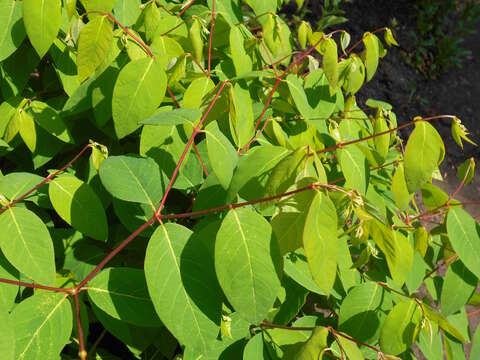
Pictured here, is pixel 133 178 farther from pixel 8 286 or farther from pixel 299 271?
pixel 299 271

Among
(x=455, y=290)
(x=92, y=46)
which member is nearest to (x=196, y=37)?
(x=92, y=46)

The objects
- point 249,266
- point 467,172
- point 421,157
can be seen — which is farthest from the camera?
point 467,172

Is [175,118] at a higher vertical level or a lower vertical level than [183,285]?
higher

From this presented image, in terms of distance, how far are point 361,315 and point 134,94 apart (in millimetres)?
889

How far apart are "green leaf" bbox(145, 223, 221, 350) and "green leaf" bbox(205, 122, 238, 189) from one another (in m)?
0.14

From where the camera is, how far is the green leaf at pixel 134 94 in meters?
1.13

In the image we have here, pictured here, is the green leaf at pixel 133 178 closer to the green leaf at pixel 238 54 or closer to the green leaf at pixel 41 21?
the green leaf at pixel 41 21

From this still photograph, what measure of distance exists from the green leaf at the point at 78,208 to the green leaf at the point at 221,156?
35 cm

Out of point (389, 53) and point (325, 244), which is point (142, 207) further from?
point (389, 53)

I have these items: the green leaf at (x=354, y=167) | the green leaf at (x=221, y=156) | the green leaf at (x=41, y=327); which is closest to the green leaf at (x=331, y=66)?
the green leaf at (x=354, y=167)

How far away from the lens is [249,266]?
2.85ft

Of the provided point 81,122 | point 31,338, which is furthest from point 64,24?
point 31,338

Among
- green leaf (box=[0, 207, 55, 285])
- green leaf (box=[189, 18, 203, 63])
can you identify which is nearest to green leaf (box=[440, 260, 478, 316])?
green leaf (box=[189, 18, 203, 63])

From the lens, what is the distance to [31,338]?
905mm
